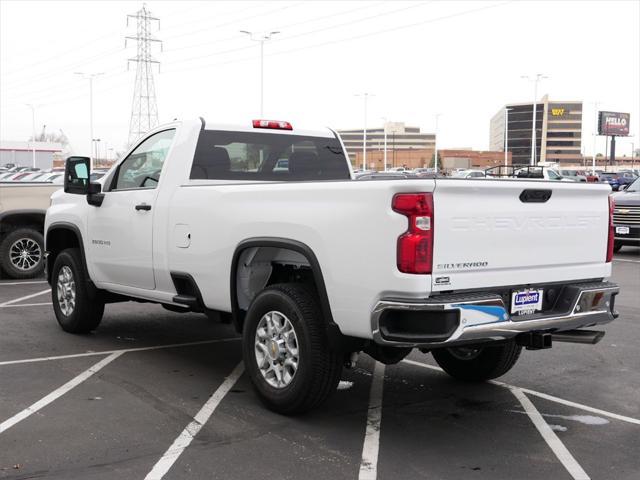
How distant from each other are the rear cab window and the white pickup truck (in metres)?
0.01

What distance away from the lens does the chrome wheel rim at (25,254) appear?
39.7 ft

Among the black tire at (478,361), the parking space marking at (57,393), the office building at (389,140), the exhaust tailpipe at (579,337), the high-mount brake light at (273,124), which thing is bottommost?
the parking space marking at (57,393)

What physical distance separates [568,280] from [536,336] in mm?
491

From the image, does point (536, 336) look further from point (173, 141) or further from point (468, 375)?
point (173, 141)

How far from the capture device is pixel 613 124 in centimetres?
13188

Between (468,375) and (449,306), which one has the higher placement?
(449,306)

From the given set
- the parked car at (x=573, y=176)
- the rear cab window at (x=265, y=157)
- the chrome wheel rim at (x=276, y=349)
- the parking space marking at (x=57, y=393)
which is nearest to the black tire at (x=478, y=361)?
the chrome wheel rim at (x=276, y=349)

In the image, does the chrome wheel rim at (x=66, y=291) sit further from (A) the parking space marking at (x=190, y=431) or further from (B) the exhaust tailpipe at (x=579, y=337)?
(B) the exhaust tailpipe at (x=579, y=337)

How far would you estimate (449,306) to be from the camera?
4.22 metres

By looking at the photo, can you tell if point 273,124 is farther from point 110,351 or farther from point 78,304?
point 78,304

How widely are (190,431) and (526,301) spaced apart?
2289 mm

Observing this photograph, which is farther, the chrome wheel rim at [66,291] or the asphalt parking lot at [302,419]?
the chrome wheel rim at [66,291]

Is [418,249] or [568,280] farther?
[568,280]

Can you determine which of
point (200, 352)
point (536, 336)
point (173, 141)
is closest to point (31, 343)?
point (200, 352)
